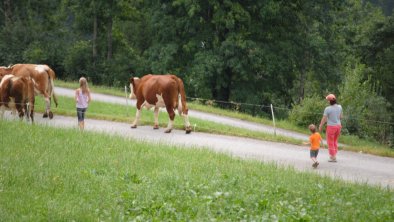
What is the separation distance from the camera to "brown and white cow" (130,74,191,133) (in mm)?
20531

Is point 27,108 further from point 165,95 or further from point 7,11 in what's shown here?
point 7,11

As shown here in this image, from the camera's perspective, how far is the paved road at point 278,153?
49.4 ft

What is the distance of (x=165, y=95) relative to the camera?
20.6 m

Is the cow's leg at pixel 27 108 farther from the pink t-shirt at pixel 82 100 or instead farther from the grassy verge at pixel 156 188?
the grassy verge at pixel 156 188

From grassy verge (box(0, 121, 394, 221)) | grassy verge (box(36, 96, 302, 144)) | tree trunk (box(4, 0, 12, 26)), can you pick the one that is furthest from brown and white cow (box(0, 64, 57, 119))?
tree trunk (box(4, 0, 12, 26))

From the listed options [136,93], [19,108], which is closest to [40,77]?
[19,108]

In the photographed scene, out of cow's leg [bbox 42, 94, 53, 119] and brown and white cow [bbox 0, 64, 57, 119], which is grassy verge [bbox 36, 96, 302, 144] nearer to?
cow's leg [bbox 42, 94, 53, 119]

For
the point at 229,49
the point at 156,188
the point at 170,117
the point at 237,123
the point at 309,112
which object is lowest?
the point at 156,188

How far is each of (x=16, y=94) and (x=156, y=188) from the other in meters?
10.8

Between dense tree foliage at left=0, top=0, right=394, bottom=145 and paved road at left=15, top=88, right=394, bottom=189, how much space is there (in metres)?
8.26

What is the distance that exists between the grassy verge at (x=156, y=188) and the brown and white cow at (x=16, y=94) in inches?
214

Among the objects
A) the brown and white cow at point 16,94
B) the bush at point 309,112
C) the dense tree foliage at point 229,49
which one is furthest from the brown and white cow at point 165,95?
the dense tree foliage at point 229,49

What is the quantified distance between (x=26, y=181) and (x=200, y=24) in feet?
Result: 96.2

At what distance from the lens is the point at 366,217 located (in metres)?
9.45
